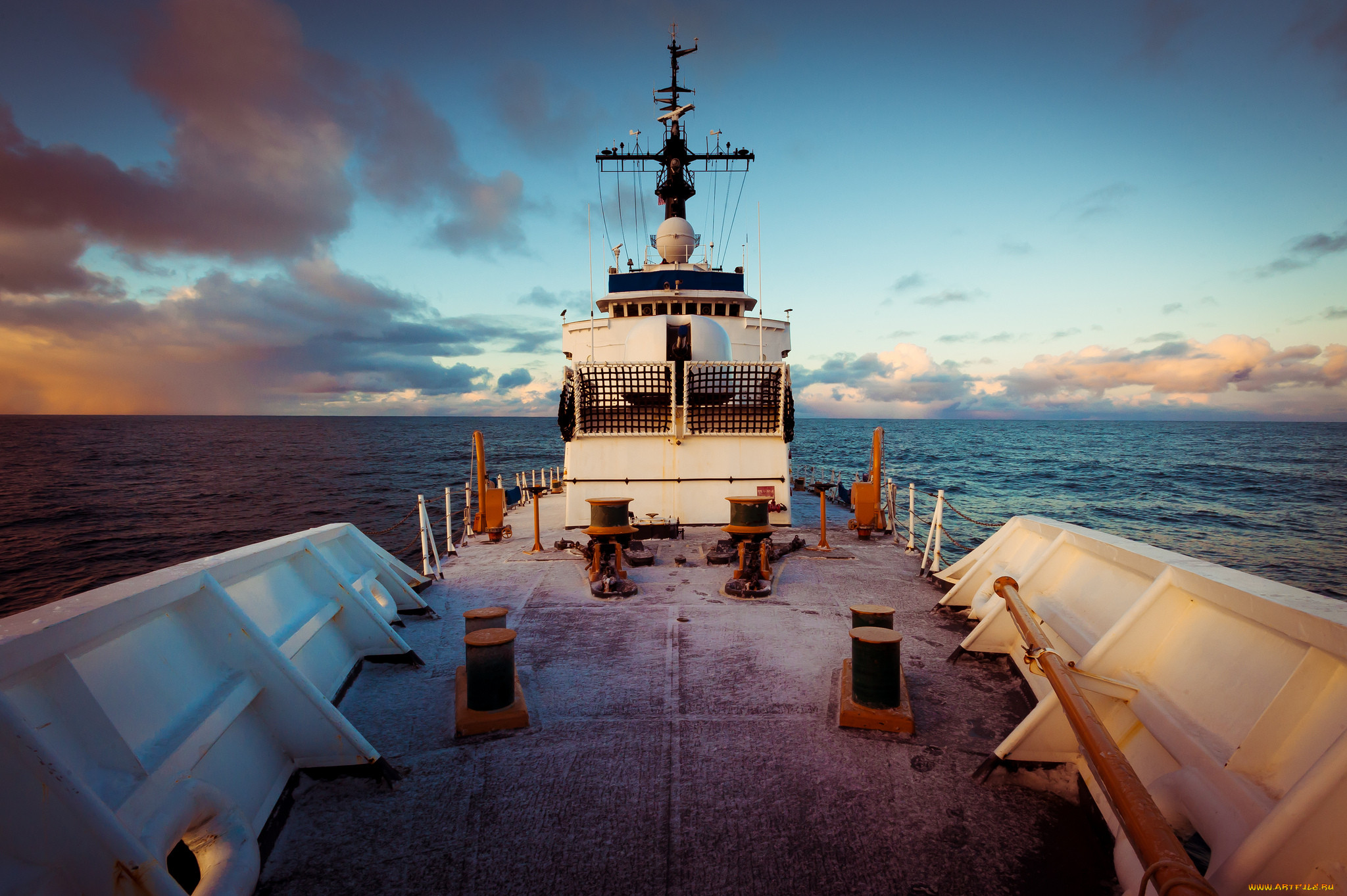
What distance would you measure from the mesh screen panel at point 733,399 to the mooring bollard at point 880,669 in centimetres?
854

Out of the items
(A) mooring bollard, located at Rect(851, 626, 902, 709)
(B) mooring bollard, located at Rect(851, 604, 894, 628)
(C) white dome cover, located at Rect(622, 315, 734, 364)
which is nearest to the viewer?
(A) mooring bollard, located at Rect(851, 626, 902, 709)

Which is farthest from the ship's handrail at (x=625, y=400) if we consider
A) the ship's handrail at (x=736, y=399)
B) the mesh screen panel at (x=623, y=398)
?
the ship's handrail at (x=736, y=399)

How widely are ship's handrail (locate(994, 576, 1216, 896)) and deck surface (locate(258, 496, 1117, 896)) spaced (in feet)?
4.01

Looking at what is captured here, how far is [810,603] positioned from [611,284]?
1209cm

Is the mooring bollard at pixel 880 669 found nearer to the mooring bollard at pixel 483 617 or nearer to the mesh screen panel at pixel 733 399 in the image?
the mooring bollard at pixel 483 617

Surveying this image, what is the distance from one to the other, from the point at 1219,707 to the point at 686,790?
319cm

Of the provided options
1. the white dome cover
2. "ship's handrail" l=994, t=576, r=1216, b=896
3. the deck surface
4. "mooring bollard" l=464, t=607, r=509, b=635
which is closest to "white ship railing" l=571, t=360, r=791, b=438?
the white dome cover

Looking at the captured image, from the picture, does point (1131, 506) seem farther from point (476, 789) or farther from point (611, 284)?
point (476, 789)

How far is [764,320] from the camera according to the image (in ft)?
55.6

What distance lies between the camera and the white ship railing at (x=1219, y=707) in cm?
228

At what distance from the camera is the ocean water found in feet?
73.5

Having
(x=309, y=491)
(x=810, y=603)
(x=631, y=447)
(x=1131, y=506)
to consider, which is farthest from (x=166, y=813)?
(x=309, y=491)

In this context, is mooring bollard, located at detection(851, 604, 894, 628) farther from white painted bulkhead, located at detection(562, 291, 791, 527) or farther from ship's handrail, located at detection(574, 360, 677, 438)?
ship's handrail, located at detection(574, 360, 677, 438)

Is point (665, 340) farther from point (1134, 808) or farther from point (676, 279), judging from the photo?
point (1134, 808)
